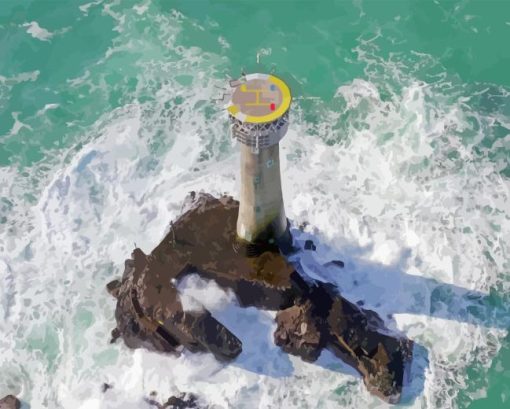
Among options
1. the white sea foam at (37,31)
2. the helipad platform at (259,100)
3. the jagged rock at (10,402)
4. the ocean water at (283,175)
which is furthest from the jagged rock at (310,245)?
the white sea foam at (37,31)

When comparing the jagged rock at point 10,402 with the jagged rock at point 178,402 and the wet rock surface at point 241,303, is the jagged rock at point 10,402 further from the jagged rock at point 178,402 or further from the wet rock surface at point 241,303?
the jagged rock at point 178,402

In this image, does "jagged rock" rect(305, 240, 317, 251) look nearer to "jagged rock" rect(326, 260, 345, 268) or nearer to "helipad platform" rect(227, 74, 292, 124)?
"jagged rock" rect(326, 260, 345, 268)

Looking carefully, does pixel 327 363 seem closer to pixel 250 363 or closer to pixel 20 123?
pixel 250 363

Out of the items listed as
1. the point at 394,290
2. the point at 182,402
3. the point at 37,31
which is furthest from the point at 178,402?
the point at 37,31

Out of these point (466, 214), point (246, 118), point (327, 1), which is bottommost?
point (466, 214)

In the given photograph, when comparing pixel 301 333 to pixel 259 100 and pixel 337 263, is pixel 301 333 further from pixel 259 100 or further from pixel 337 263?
pixel 259 100

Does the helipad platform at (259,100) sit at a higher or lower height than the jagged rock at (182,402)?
higher

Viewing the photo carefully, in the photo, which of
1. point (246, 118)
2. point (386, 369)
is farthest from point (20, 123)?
point (386, 369)
